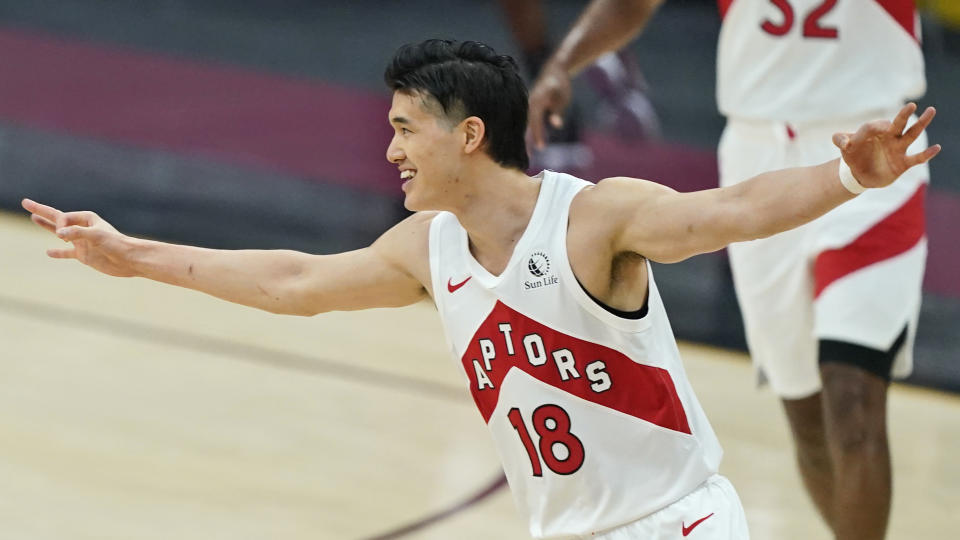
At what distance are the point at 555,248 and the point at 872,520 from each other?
5.14ft

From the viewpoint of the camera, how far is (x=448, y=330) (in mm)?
3287

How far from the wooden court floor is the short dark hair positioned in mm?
2407

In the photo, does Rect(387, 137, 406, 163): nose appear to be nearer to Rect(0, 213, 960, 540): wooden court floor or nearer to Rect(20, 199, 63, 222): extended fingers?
Rect(20, 199, 63, 222): extended fingers

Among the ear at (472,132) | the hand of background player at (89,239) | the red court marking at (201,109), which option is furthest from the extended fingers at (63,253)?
the red court marking at (201,109)

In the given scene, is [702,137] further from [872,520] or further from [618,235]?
[618,235]

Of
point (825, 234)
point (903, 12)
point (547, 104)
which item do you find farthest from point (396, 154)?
point (903, 12)

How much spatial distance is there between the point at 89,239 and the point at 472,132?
95cm

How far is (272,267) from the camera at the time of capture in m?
3.50

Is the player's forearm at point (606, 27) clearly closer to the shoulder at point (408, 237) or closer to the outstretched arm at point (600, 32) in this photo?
the outstretched arm at point (600, 32)

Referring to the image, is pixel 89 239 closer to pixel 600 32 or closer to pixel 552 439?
pixel 552 439

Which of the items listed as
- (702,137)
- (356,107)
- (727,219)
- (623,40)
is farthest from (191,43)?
(727,219)

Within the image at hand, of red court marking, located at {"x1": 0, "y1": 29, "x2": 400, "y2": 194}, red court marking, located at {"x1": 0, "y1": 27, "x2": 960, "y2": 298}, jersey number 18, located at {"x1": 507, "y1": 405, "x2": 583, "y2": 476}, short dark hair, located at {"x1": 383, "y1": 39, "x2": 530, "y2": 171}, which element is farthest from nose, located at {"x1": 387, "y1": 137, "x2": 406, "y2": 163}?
red court marking, located at {"x1": 0, "y1": 29, "x2": 400, "y2": 194}

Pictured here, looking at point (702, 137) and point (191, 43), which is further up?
point (191, 43)

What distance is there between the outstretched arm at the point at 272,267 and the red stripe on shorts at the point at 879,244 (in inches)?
56.2
